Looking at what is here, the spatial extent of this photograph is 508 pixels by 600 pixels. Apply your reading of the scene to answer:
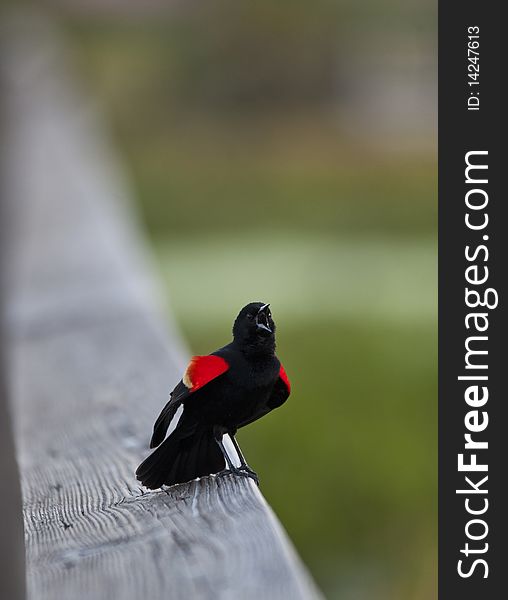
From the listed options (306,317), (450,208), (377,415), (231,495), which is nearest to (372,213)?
(306,317)

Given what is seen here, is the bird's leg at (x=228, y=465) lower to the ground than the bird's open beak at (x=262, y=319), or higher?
lower

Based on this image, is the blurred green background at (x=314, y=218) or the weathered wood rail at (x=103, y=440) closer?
the weathered wood rail at (x=103, y=440)

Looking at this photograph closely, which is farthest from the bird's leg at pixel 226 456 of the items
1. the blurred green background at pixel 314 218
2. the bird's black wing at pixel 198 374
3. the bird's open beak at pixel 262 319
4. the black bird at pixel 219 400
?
the blurred green background at pixel 314 218

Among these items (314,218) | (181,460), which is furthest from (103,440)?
(314,218)

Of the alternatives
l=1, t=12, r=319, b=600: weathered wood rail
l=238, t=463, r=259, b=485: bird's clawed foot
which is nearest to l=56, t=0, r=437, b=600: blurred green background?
l=1, t=12, r=319, b=600: weathered wood rail

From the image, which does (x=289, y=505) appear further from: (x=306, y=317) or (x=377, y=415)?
(x=306, y=317)

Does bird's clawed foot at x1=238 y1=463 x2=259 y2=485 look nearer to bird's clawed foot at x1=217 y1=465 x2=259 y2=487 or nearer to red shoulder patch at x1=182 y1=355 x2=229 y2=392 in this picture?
bird's clawed foot at x1=217 y1=465 x2=259 y2=487

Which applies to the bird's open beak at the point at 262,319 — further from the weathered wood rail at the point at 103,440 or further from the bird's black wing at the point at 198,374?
the weathered wood rail at the point at 103,440
